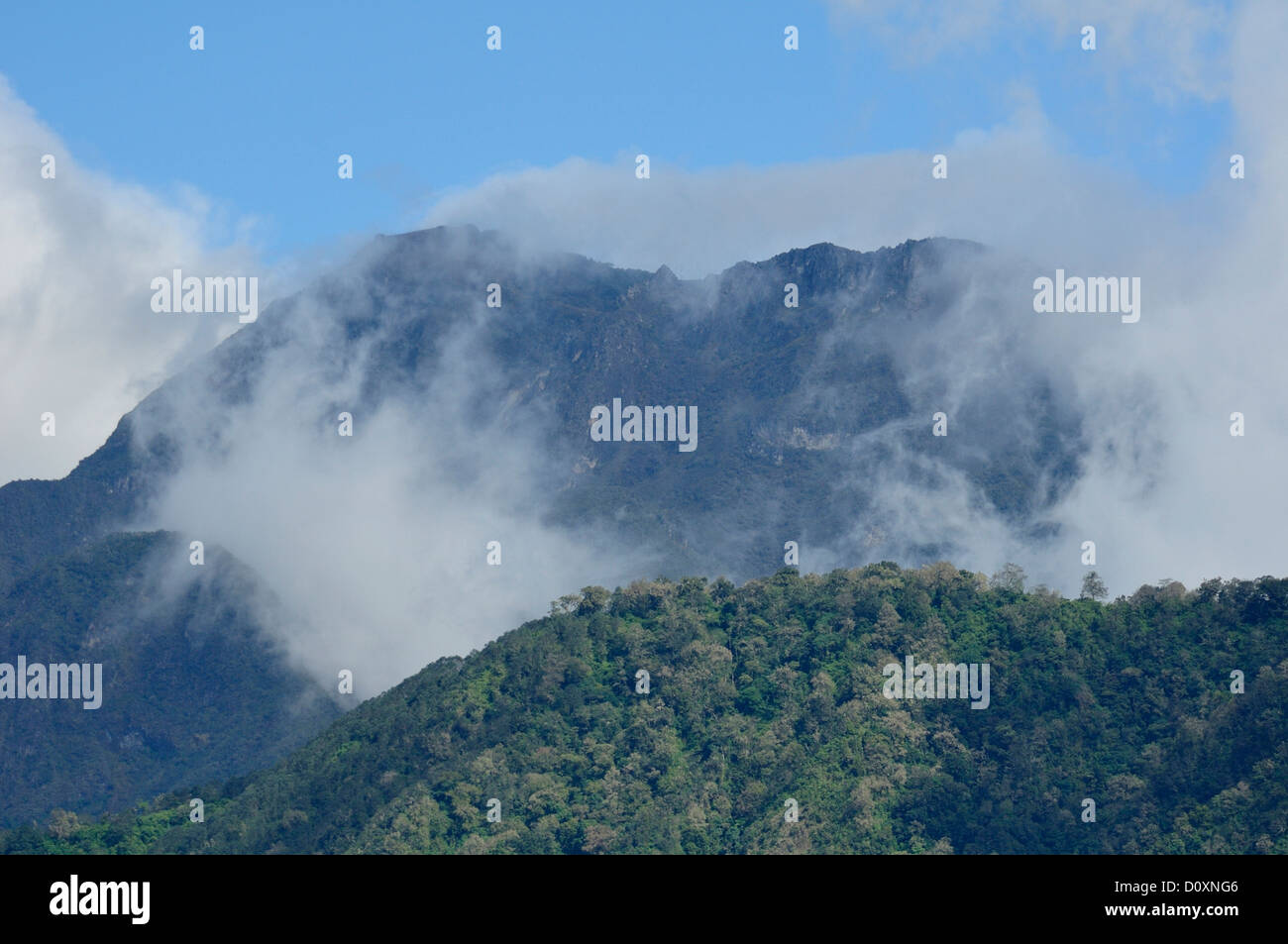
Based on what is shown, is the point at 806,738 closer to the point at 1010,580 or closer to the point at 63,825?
the point at 1010,580

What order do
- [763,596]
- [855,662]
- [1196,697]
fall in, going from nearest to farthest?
[1196,697] → [855,662] → [763,596]

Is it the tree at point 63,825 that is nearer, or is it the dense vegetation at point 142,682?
the tree at point 63,825

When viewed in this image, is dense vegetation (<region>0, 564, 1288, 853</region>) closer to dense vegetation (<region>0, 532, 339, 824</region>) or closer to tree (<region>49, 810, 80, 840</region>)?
tree (<region>49, 810, 80, 840</region>)

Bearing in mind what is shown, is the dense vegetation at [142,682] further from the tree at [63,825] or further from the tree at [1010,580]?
the tree at [1010,580]

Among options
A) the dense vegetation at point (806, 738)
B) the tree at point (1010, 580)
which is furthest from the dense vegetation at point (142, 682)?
the tree at point (1010, 580)

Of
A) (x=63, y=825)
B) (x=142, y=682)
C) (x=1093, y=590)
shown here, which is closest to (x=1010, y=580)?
(x=1093, y=590)
